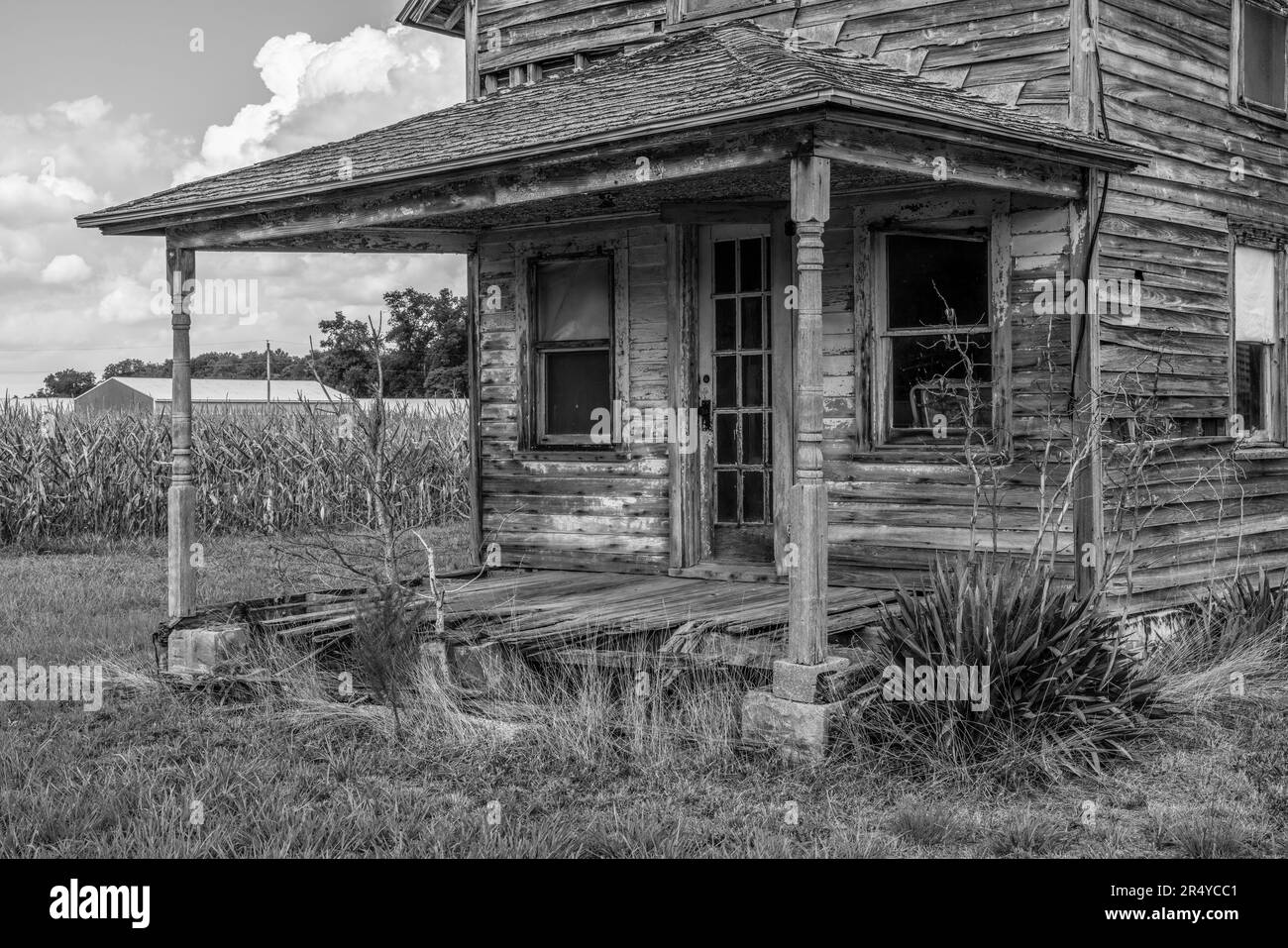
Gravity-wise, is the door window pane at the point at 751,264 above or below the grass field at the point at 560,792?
above

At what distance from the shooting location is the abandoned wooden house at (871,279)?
8.48 m

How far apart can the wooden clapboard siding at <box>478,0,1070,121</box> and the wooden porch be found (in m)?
3.57

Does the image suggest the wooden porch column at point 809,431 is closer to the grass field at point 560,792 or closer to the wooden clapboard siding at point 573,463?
the grass field at point 560,792

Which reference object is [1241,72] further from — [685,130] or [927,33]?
[685,130]

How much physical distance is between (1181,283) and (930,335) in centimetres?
200

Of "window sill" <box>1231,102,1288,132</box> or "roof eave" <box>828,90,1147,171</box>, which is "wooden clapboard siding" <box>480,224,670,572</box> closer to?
"roof eave" <box>828,90,1147,171</box>

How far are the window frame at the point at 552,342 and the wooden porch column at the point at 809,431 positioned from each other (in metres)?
3.76

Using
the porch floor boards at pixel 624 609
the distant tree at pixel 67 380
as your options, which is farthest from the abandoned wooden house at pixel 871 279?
the distant tree at pixel 67 380

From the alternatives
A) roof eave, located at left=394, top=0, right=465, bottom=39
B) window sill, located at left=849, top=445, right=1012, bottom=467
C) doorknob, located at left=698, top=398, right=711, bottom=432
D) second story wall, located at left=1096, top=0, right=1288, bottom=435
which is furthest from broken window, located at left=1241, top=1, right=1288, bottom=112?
roof eave, located at left=394, top=0, right=465, bottom=39

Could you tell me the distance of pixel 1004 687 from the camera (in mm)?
6832

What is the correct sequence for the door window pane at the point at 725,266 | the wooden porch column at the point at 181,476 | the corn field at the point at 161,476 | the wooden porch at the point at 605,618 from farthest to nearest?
1. the corn field at the point at 161,476
2. the door window pane at the point at 725,266
3. the wooden porch column at the point at 181,476
4. the wooden porch at the point at 605,618

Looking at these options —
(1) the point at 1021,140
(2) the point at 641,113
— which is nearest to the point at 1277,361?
(1) the point at 1021,140

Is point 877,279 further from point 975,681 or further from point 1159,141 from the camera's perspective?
point 975,681

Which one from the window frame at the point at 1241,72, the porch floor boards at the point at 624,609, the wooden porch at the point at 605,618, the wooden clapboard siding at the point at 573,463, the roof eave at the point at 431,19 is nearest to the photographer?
the wooden porch at the point at 605,618
